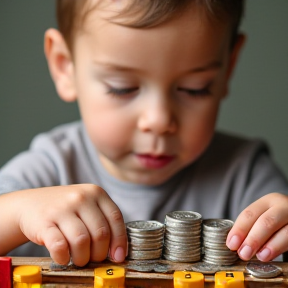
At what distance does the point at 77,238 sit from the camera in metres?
0.73

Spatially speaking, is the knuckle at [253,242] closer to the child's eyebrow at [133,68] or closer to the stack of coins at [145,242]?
the stack of coins at [145,242]

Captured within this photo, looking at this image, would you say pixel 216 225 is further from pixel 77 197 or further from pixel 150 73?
pixel 150 73

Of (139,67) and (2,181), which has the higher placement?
(139,67)

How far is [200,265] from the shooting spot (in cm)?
71

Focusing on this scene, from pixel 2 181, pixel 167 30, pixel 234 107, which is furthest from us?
pixel 234 107

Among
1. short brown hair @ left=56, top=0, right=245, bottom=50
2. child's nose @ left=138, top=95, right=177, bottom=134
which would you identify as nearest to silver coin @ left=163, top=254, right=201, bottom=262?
child's nose @ left=138, top=95, right=177, bottom=134

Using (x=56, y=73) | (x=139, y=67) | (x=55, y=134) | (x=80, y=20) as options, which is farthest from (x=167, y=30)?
(x=55, y=134)

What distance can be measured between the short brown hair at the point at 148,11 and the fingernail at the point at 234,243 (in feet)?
1.18

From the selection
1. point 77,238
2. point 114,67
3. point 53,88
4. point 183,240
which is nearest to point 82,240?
point 77,238

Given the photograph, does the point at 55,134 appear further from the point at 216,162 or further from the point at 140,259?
the point at 140,259

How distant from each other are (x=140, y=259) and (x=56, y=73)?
54 centimetres

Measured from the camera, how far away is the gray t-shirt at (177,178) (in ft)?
3.73

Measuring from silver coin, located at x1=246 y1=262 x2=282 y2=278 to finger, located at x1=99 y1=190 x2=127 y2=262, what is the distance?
15 centimetres

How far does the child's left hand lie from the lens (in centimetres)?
73
